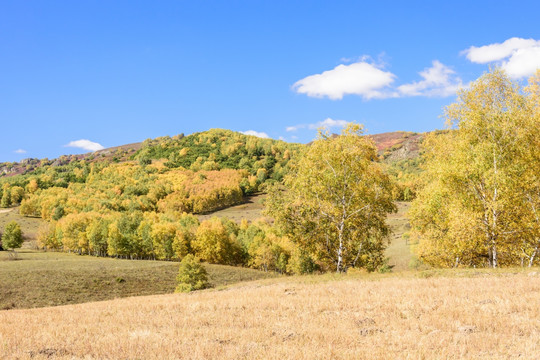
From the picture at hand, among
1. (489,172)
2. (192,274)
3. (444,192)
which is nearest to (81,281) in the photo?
(192,274)

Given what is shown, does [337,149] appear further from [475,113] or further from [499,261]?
[499,261]

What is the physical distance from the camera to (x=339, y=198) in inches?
1198

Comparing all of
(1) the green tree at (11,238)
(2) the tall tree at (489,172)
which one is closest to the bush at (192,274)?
(2) the tall tree at (489,172)

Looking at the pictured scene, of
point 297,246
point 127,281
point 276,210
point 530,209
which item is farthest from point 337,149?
point 127,281

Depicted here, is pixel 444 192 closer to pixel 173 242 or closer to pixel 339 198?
pixel 339 198

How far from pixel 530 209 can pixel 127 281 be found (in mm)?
70128

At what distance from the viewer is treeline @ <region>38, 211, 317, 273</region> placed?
116m

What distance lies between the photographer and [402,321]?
36.8 feet

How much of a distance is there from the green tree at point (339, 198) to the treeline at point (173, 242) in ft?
270

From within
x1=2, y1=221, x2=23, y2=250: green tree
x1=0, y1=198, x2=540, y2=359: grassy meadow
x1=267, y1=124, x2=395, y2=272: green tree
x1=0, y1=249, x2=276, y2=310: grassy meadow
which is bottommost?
x1=0, y1=249, x2=276, y2=310: grassy meadow

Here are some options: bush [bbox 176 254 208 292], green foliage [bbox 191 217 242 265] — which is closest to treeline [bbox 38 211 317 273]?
green foliage [bbox 191 217 242 265]

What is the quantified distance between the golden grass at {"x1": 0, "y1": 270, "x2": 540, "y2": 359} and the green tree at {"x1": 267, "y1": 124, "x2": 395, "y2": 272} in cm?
1379

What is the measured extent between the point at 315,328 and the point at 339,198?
803 inches

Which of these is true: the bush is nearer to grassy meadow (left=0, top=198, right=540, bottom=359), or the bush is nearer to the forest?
the forest
